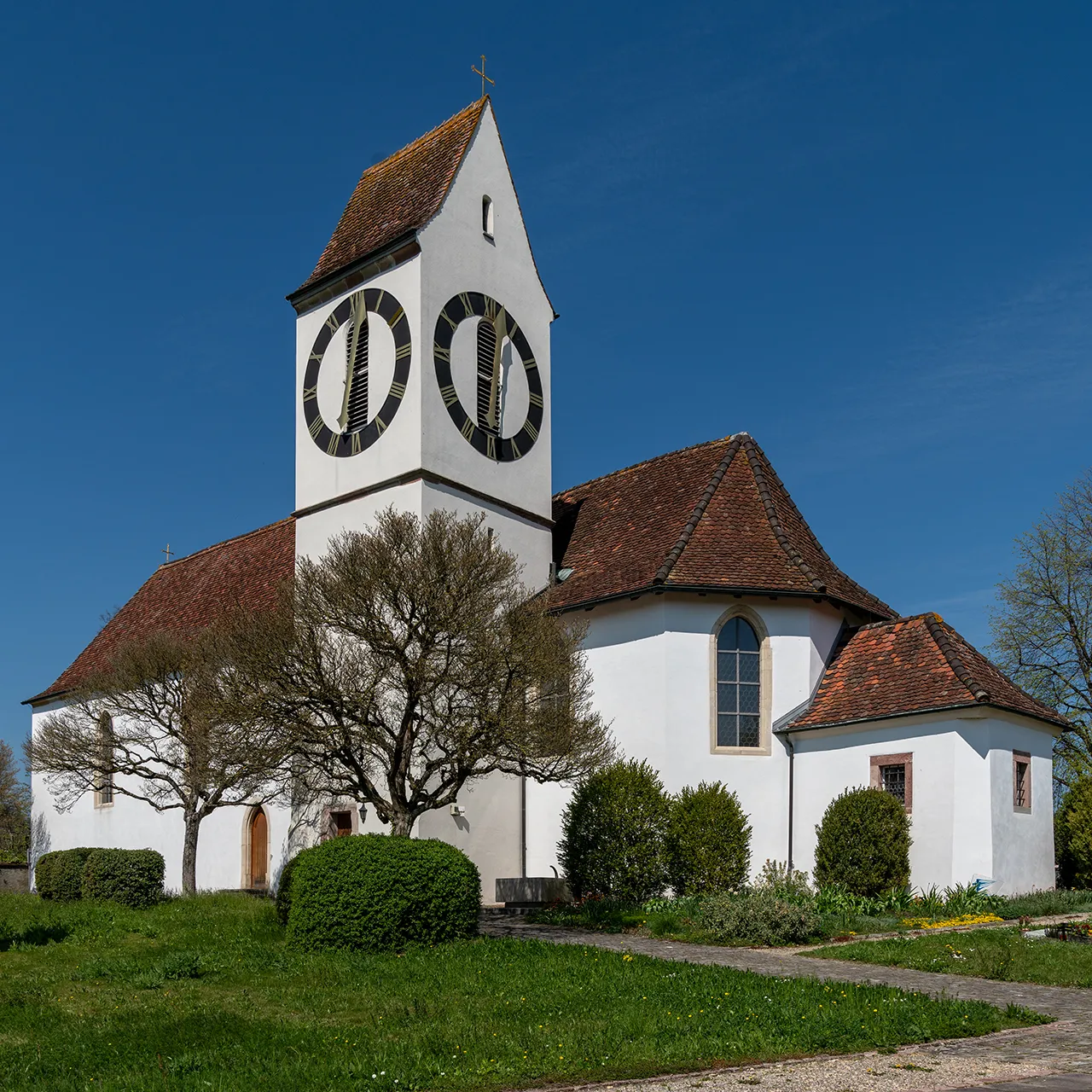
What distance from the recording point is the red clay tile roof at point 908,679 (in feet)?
73.6

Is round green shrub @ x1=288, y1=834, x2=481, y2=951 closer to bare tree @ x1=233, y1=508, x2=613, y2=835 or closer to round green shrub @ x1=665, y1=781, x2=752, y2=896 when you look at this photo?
bare tree @ x1=233, y1=508, x2=613, y2=835

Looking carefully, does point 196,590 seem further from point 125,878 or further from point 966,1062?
point 966,1062

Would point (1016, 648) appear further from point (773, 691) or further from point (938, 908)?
point (938, 908)

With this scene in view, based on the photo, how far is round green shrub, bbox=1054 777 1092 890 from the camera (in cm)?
2473

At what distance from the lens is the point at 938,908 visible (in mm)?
20219

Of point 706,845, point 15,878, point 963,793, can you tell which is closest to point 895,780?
point 963,793

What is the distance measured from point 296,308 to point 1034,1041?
24080 mm

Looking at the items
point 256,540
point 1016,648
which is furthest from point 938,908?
point 256,540

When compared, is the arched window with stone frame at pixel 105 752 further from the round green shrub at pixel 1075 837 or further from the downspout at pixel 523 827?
the round green shrub at pixel 1075 837

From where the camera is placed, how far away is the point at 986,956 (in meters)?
14.0

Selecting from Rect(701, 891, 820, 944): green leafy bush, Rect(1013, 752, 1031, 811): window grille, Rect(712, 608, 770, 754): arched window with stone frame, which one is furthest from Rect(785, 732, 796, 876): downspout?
Rect(701, 891, 820, 944): green leafy bush

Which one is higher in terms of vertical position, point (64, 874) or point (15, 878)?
point (64, 874)

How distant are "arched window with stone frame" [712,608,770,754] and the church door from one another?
12.2 metres

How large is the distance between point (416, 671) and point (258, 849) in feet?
47.9
